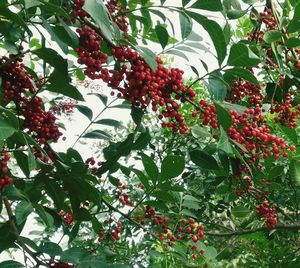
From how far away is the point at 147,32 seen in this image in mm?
2250

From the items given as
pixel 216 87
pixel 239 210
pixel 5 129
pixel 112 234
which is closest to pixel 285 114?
pixel 216 87

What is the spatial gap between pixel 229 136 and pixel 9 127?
24.2 inches

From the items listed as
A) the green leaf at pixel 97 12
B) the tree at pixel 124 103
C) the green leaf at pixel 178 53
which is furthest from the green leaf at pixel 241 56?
the green leaf at pixel 97 12

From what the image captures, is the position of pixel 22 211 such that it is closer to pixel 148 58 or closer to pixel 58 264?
pixel 58 264

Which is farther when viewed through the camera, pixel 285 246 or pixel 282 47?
pixel 285 246

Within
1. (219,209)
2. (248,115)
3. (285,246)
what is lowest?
(285,246)

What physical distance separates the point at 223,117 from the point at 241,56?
198 millimetres

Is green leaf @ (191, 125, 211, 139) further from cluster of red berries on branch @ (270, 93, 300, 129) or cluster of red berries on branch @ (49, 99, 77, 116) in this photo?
cluster of red berries on branch @ (49, 99, 77, 116)

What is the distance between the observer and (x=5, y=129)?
112cm

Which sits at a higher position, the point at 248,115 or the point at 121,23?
the point at 121,23

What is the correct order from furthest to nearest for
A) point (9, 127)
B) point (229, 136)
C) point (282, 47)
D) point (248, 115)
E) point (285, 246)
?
point (285, 246) → point (282, 47) → point (248, 115) → point (229, 136) → point (9, 127)

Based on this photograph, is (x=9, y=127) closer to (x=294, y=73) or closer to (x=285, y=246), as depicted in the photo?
(x=294, y=73)

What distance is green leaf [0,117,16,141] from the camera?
1100 millimetres

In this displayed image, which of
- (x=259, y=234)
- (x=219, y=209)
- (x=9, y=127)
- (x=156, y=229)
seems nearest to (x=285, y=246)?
(x=259, y=234)
